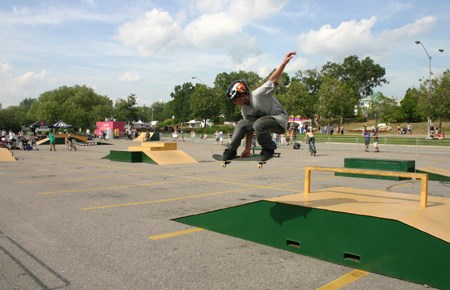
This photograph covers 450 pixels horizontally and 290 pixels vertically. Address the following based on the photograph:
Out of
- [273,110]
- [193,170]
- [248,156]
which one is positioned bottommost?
[193,170]

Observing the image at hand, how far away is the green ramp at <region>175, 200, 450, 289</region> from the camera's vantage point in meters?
4.45

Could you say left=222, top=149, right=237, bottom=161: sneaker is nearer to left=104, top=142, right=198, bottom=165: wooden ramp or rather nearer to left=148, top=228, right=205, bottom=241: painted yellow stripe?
left=148, top=228, right=205, bottom=241: painted yellow stripe

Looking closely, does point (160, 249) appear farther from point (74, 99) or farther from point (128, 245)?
point (74, 99)

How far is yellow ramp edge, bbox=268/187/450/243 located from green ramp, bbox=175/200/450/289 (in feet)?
0.40

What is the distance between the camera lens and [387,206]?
18.8ft

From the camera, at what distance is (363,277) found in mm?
4781

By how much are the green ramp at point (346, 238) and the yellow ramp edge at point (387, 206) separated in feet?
0.40

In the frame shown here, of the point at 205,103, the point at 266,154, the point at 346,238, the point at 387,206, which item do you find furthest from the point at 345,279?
the point at 205,103

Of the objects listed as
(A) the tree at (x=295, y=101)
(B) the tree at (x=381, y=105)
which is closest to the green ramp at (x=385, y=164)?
(A) the tree at (x=295, y=101)

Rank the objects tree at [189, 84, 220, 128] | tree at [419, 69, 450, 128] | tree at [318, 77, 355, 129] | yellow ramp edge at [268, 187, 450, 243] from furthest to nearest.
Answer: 1. tree at [189, 84, 220, 128]
2. tree at [318, 77, 355, 129]
3. tree at [419, 69, 450, 128]
4. yellow ramp edge at [268, 187, 450, 243]

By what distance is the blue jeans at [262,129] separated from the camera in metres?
5.91

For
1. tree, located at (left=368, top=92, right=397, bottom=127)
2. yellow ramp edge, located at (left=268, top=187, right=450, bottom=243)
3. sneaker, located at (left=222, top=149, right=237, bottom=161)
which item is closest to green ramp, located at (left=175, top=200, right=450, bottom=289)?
yellow ramp edge, located at (left=268, top=187, right=450, bottom=243)

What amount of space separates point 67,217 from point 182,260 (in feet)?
11.9

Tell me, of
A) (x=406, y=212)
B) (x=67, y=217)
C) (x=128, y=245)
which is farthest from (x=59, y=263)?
(x=406, y=212)
